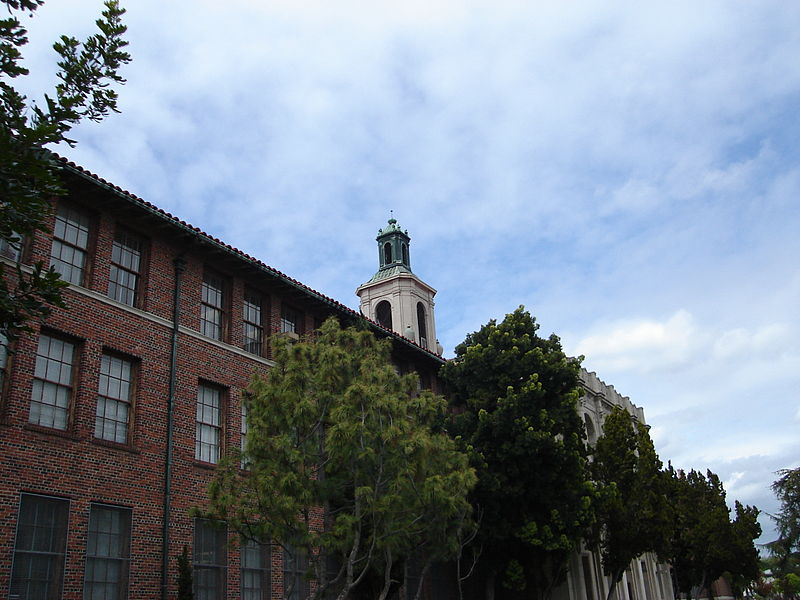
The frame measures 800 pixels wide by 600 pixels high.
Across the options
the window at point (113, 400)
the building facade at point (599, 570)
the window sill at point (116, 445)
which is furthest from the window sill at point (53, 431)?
the building facade at point (599, 570)

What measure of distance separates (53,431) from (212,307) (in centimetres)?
644

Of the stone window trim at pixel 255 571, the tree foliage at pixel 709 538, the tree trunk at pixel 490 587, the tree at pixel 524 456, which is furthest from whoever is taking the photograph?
the tree foliage at pixel 709 538

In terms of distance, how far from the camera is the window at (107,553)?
16016 mm

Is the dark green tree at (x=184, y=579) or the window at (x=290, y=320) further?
the window at (x=290, y=320)

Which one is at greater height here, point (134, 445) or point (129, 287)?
point (129, 287)

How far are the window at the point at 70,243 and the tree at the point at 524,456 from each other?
12353mm

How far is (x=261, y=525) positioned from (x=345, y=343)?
14.7 feet

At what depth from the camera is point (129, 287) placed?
19.3 metres

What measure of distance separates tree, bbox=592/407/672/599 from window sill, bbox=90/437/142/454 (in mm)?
17302

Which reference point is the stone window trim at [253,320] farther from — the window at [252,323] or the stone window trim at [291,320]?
the stone window trim at [291,320]

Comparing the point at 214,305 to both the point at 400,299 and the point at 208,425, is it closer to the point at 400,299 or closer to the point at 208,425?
the point at 208,425

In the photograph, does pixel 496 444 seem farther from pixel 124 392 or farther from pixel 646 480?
pixel 124 392

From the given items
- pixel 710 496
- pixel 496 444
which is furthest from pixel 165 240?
pixel 710 496

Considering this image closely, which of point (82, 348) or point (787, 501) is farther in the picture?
point (787, 501)
